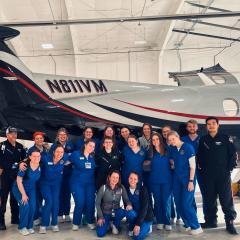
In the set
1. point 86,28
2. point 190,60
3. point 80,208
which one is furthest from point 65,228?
point 190,60

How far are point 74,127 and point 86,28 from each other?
10.1m

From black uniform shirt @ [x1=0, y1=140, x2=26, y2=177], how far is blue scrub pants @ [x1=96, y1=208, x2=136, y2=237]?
1633 millimetres

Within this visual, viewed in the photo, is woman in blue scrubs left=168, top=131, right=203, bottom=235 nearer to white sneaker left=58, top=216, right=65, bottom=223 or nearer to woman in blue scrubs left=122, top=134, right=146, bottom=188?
woman in blue scrubs left=122, top=134, right=146, bottom=188

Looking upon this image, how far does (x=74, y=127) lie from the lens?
21.0ft

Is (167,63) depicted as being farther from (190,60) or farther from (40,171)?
(40,171)

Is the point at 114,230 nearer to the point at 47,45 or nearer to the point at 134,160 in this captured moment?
the point at 134,160

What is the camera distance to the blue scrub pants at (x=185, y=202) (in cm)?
468

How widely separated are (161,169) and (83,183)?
1210mm

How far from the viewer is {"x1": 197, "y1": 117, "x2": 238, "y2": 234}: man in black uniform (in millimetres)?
4691

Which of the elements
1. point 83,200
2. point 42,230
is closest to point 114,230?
point 83,200

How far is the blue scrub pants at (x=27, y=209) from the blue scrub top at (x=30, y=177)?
64 mm

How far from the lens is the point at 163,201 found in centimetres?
485

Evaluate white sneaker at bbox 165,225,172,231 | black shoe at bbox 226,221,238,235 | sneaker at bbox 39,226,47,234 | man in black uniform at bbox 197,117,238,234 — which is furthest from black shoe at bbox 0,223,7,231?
black shoe at bbox 226,221,238,235

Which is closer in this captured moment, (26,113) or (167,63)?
(26,113)
